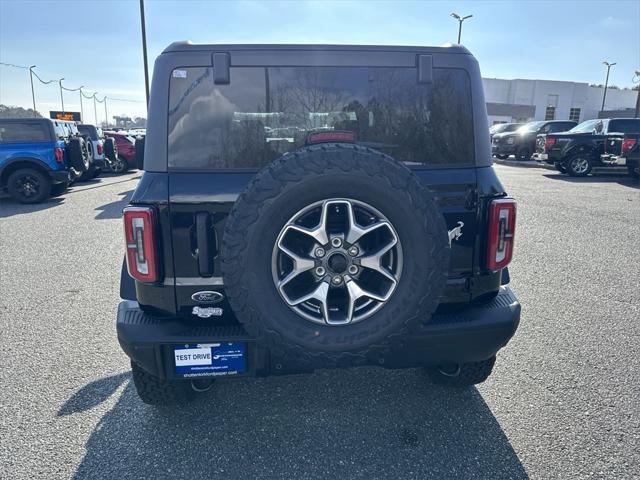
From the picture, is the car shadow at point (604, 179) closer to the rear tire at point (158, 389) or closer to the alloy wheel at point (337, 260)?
the alloy wheel at point (337, 260)

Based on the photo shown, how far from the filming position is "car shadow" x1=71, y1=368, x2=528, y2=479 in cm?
221

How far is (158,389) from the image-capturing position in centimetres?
253

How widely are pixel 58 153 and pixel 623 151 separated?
51.0 ft

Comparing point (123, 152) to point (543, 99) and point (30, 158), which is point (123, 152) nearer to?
point (30, 158)

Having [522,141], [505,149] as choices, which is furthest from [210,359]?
[505,149]

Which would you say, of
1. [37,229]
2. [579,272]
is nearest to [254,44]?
[579,272]

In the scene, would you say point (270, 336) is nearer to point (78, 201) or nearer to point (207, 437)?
point (207, 437)

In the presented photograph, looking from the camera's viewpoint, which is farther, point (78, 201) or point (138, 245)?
point (78, 201)

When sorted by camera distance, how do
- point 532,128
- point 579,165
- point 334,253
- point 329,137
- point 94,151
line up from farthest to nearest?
point 532,128 → point 579,165 → point 94,151 → point 329,137 → point 334,253

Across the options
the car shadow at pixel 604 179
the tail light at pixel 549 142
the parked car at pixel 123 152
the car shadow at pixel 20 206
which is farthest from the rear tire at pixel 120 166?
the car shadow at pixel 604 179

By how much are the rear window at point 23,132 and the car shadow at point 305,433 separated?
9.37 m

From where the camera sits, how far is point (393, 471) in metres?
2.19

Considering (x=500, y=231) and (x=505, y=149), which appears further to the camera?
(x=505, y=149)

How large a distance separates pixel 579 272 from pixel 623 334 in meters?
1.79
